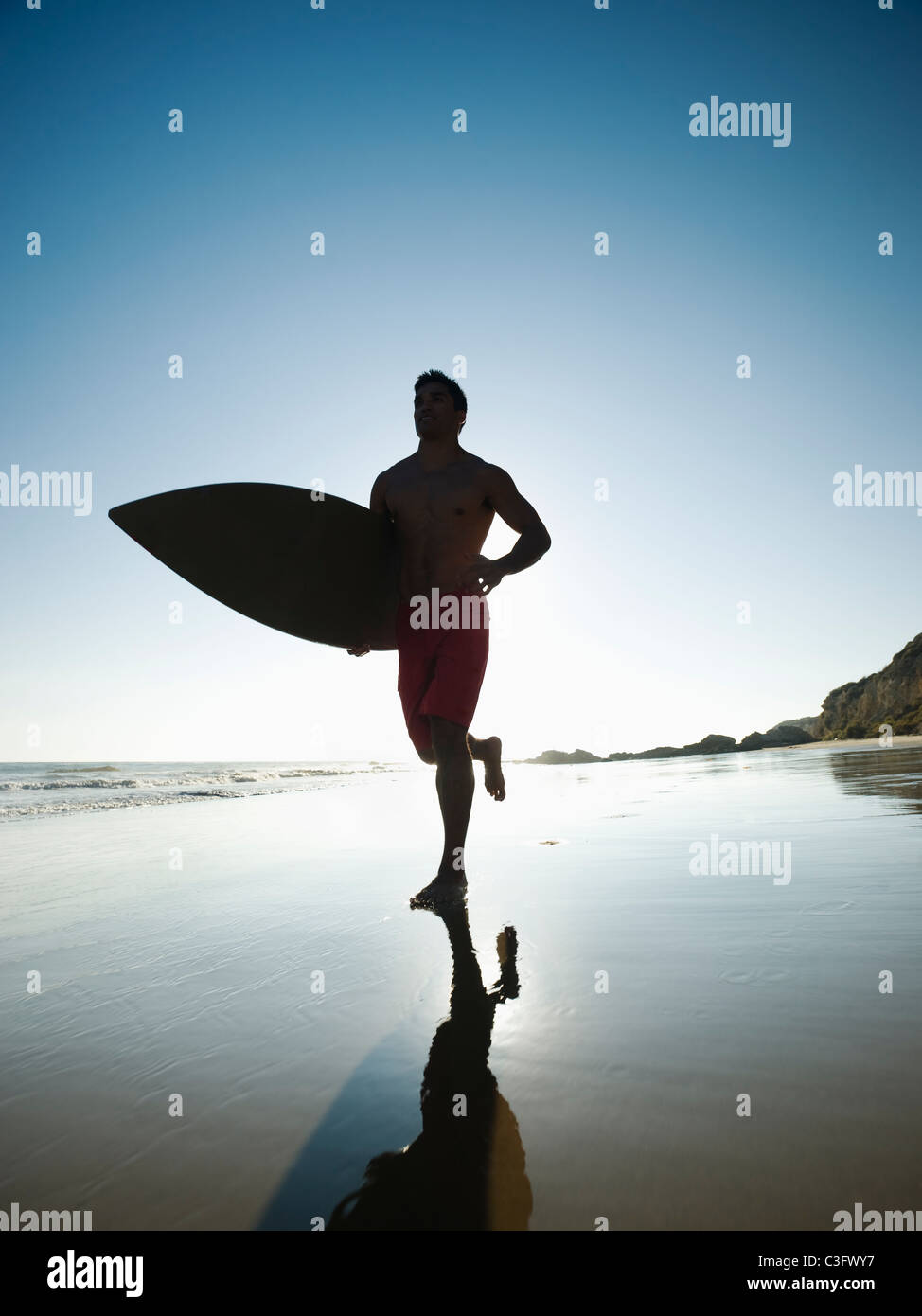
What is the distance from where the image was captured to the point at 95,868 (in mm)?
3812

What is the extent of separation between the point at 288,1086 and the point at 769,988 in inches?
41.1

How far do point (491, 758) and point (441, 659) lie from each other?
784 millimetres

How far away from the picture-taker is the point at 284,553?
11.6 ft

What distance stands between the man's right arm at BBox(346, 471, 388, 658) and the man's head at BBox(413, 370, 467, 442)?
34 cm

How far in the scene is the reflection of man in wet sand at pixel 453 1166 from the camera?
2.71 ft

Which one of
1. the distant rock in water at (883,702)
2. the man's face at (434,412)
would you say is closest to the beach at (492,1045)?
the man's face at (434,412)

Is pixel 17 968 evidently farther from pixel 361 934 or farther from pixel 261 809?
pixel 261 809

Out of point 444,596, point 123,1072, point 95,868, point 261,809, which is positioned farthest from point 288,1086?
point 261,809

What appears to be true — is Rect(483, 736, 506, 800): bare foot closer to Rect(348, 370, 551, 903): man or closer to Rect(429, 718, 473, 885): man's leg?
Rect(348, 370, 551, 903): man

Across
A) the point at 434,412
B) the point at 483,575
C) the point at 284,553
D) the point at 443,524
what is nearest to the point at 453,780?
the point at 483,575

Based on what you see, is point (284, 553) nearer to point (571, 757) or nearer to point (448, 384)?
point (448, 384)

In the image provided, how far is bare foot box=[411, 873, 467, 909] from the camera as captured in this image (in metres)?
2.53

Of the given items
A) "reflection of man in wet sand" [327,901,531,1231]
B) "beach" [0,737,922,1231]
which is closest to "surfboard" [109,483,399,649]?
"beach" [0,737,922,1231]

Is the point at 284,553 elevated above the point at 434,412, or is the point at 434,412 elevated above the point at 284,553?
the point at 434,412
